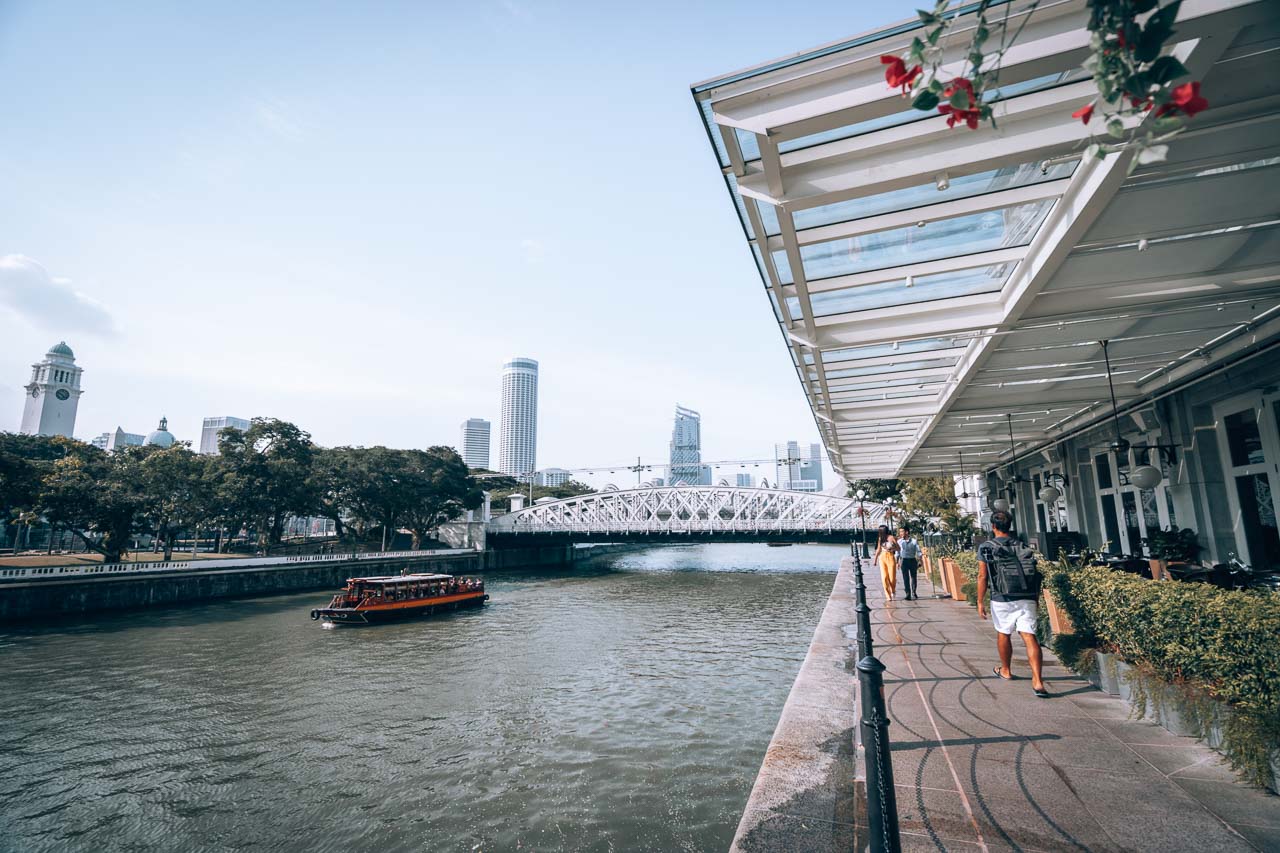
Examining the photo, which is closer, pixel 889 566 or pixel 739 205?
pixel 739 205

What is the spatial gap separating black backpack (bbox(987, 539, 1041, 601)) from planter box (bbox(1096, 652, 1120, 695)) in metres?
0.75

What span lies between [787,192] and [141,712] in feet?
47.5

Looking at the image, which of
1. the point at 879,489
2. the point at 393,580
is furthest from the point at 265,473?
the point at 879,489

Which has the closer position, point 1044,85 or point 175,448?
point 1044,85

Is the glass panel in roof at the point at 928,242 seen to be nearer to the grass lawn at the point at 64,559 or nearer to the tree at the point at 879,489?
the tree at the point at 879,489

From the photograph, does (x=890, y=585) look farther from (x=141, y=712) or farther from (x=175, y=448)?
(x=175, y=448)

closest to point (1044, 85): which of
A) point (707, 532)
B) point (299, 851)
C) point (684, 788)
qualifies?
point (684, 788)

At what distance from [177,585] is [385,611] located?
12229 millimetres

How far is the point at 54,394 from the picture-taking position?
331 ft

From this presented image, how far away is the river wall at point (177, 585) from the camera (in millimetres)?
21812

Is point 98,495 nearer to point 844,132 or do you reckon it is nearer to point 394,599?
point 394,599

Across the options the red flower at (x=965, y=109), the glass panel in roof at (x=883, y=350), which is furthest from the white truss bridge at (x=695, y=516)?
the red flower at (x=965, y=109)

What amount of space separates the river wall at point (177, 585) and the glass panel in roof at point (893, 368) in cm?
2880

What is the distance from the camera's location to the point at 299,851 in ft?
20.1
